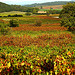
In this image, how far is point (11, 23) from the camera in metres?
40.3

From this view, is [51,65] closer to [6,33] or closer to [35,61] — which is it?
[35,61]

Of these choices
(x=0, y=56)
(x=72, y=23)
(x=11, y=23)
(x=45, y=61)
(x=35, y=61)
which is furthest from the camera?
(x=11, y=23)

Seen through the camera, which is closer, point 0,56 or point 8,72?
point 8,72

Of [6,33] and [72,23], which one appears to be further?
[72,23]

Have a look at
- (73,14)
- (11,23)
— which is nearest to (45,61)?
(73,14)

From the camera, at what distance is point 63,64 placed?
16.3 feet

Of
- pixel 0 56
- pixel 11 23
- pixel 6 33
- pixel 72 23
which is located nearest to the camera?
pixel 0 56

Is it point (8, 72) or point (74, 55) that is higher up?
point (74, 55)

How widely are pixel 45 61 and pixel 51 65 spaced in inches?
13.4

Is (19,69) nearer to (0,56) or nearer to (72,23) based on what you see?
(0,56)

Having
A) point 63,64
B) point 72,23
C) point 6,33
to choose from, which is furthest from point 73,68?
point 72,23

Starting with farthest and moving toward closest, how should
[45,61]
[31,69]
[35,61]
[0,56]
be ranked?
[0,56], [45,61], [35,61], [31,69]

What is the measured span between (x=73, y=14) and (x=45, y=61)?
2479 cm

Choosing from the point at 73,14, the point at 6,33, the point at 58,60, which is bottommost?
the point at 6,33
